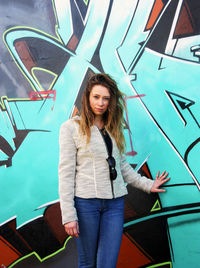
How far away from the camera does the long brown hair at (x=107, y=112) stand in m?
2.02

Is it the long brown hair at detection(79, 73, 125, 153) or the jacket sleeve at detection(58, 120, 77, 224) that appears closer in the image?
the jacket sleeve at detection(58, 120, 77, 224)

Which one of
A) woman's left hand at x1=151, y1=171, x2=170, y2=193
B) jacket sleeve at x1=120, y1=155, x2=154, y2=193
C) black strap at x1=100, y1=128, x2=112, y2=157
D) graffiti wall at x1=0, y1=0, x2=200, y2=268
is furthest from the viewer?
Result: graffiti wall at x1=0, y1=0, x2=200, y2=268

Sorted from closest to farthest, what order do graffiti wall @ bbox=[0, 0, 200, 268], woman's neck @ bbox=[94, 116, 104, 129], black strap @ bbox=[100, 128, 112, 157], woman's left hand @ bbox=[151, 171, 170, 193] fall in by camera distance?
black strap @ bbox=[100, 128, 112, 157] < woman's neck @ bbox=[94, 116, 104, 129] < woman's left hand @ bbox=[151, 171, 170, 193] < graffiti wall @ bbox=[0, 0, 200, 268]

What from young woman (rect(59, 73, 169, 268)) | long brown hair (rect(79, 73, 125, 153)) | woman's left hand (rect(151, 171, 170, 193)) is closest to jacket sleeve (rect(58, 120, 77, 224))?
young woman (rect(59, 73, 169, 268))

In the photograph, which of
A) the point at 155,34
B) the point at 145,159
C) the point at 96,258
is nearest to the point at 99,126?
the point at 145,159

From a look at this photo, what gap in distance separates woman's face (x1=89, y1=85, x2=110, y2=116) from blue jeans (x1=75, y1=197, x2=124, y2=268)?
663 millimetres

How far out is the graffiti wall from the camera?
8.19 ft

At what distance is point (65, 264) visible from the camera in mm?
2746

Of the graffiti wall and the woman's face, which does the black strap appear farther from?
the graffiti wall

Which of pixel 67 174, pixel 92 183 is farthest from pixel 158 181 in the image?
pixel 67 174

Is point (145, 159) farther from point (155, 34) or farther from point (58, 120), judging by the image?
point (155, 34)

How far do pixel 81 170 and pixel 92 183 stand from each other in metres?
0.13

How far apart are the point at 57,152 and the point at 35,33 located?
1.30 metres

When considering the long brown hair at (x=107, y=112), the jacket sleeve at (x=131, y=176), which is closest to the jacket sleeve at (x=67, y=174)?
the long brown hair at (x=107, y=112)
